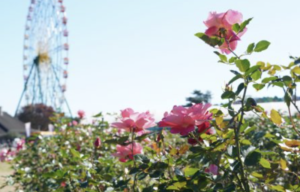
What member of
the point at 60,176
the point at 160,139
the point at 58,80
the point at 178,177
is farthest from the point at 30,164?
the point at 58,80

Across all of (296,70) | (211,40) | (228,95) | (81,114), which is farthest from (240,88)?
(81,114)

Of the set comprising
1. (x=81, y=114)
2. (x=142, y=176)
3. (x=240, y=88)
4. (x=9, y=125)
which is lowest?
(x=9, y=125)

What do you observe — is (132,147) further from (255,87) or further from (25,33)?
(25,33)

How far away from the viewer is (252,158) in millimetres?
917

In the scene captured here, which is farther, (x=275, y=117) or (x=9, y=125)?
(x=9, y=125)

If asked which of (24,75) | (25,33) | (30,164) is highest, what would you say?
(25,33)

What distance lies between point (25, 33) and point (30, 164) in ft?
72.1

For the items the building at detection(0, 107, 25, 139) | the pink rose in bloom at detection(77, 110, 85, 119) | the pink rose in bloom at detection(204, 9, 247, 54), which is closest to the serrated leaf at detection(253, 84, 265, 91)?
the pink rose in bloom at detection(204, 9, 247, 54)

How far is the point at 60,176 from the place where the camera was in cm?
144

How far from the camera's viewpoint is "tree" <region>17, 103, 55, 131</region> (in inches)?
1254

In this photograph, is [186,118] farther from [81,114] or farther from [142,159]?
[81,114]

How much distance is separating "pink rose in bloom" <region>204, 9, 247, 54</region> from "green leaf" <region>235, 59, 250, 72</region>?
0.33ft

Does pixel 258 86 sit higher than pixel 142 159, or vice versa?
pixel 258 86

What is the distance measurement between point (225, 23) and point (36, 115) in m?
32.6
